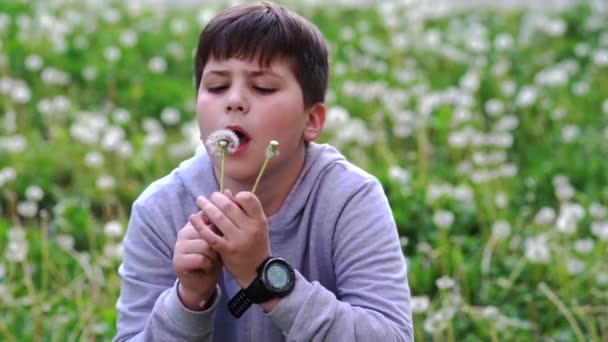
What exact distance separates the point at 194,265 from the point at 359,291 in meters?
0.34

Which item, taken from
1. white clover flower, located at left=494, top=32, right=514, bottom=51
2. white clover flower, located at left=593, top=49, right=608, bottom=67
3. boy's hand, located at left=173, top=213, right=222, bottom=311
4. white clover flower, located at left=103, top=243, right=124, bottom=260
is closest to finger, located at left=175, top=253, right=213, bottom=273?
boy's hand, located at left=173, top=213, right=222, bottom=311

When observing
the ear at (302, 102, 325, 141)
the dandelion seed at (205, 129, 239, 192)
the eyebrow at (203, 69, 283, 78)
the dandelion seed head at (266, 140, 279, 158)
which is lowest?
the ear at (302, 102, 325, 141)

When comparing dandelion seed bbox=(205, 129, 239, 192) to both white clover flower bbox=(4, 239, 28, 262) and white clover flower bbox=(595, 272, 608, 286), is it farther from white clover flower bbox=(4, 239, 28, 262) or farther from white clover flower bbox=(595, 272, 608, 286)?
white clover flower bbox=(595, 272, 608, 286)

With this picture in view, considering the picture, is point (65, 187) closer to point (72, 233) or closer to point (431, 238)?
point (72, 233)

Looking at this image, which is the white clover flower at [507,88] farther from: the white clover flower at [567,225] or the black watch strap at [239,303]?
the black watch strap at [239,303]

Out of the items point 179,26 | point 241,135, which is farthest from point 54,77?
point 241,135

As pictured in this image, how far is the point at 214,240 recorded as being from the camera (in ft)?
6.54

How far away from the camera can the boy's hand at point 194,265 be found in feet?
6.63

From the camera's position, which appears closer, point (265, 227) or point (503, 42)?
point (265, 227)

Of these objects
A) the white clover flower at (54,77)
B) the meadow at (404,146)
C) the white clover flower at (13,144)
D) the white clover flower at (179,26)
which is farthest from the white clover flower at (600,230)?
the white clover flower at (179,26)

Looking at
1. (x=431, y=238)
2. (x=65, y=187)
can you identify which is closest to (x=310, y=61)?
(x=431, y=238)

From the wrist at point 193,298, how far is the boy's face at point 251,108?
22cm

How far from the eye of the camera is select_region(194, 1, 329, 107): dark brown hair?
7.29 feet

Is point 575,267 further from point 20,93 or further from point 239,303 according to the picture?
point 20,93
